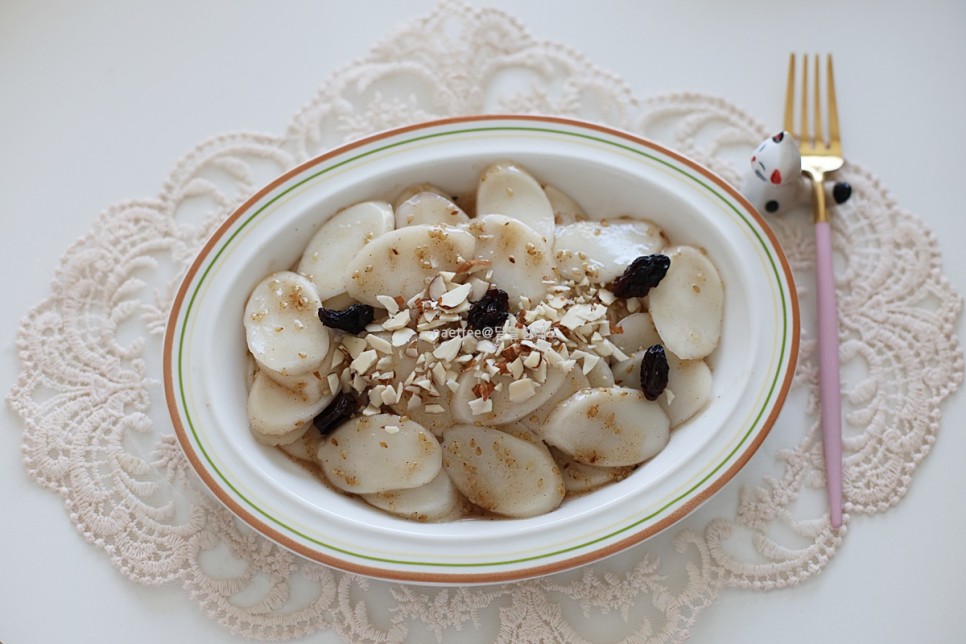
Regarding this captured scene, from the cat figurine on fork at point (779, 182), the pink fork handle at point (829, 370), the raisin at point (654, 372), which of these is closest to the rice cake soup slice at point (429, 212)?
the raisin at point (654, 372)

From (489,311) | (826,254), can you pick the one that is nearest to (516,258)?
(489,311)

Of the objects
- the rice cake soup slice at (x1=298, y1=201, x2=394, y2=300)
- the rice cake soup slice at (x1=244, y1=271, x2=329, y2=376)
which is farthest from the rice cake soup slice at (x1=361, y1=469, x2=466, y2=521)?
the rice cake soup slice at (x1=298, y1=201, x2=394, y2=300)

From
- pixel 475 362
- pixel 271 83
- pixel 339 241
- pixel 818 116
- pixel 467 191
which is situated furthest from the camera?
pixel 271 83

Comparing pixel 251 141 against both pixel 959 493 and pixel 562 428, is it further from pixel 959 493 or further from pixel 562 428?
pixel 959 493

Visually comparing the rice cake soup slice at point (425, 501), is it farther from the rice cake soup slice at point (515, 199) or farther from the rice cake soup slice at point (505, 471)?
the rice cake soup slice at point (515, 199)

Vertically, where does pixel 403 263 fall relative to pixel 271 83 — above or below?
below

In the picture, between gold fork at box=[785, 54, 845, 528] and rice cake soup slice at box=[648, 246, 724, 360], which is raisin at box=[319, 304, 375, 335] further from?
gold fork at box=[785, 54, 845, 528]

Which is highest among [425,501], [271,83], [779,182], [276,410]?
[271,83]

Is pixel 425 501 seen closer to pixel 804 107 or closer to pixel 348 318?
pixel 348 318
